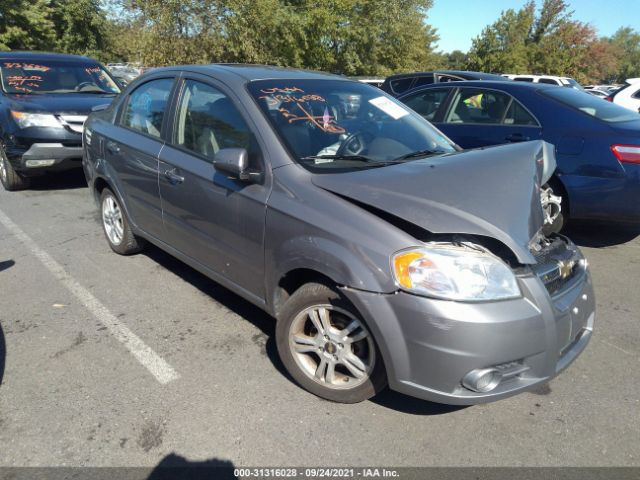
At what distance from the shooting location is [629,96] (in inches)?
446

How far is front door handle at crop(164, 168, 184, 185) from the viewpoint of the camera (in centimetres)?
334

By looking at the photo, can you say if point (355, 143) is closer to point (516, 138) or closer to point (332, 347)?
point (332, 347)

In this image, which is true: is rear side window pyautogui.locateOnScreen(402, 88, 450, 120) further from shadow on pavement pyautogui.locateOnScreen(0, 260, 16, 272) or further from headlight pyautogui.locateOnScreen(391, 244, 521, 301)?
shadow on pavement pyautogui.locateOnScreen(0, 260, 16, 272)

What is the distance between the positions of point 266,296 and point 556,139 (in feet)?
11.8

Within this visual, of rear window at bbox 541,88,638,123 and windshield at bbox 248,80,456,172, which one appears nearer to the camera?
windshield at bbox 248,80,456,172

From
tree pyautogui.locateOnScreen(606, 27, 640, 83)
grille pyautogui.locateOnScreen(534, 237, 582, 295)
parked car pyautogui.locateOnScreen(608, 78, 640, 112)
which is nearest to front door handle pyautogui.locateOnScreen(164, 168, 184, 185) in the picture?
grille pyautogui.locateOnScreen(534, 237, 582, 295)

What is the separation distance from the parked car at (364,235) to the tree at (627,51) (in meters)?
80.6

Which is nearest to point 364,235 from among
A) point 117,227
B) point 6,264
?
point 117,227

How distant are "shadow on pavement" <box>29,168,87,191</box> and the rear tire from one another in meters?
0.20

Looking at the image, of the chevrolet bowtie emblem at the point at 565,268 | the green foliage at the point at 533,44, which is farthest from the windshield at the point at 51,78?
the green foliage at the point at 533,44

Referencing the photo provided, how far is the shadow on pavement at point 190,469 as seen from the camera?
217cm

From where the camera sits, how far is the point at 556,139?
16.1 ft

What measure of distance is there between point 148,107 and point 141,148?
0.40 metres

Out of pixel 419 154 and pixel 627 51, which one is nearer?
pixel 419 154
